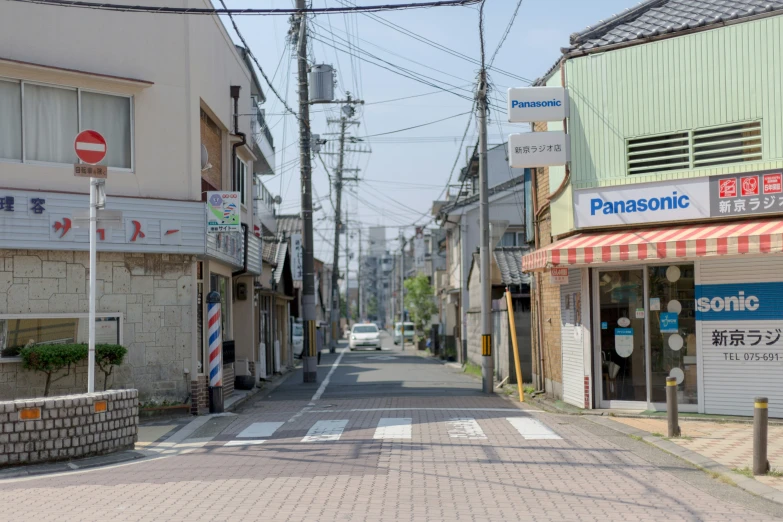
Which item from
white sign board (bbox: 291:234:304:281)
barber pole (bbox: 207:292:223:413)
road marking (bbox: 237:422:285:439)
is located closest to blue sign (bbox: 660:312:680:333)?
road marking (bbox: 237:422:285:439)

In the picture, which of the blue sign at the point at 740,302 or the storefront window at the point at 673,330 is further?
the storefront window at the point at 673,330

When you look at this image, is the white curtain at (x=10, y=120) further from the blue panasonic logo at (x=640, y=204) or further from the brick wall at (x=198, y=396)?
the blue panasonic logo at (x=640, y=204)

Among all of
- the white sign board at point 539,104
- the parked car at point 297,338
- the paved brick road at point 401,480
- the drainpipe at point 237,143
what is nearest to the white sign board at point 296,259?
the parked car at point 297,338

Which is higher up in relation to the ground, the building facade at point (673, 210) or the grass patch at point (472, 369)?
the building facade at point (673, 210)

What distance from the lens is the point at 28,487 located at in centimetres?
972

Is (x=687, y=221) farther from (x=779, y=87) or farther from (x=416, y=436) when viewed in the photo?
(x=416, y=436)

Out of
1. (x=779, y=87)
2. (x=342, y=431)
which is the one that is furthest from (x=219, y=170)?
(x=779, y=87)

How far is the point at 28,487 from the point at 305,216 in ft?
58.0

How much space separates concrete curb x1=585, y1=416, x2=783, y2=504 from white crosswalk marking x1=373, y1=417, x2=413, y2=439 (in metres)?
3.31

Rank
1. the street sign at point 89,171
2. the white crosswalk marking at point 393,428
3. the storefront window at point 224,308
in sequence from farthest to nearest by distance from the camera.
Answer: the storefront window at point 224,308 → the white crosswalk marking at point 393,428 → the street sign at point 89,171

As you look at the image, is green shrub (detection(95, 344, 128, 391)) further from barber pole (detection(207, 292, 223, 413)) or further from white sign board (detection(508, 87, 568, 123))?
white sign board (detection(508, 87, 568, 123))

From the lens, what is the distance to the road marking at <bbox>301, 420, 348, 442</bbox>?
1311cm

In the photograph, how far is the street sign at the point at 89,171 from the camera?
12.1m

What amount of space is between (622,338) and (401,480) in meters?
8.01
